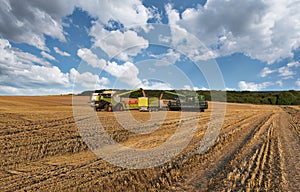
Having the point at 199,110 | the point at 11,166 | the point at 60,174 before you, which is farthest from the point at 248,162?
the point at 199,110

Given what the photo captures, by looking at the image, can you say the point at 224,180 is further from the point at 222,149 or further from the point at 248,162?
the point at 222,149

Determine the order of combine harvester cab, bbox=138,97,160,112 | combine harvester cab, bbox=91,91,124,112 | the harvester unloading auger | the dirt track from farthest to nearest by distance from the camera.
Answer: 1. combine harvester cab, bbox=138,97,160,112
2. the harvester unloading auger
3. combine harvester cab, bbox=91,91,124,112
4. the dirt track

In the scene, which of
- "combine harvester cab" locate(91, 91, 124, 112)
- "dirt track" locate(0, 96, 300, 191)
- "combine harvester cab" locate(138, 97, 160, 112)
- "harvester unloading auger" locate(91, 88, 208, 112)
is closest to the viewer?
"dirt track" locate(0, 96, 300, 191)

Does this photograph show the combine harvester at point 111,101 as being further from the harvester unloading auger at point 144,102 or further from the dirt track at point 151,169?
the dirt track at point 151,169

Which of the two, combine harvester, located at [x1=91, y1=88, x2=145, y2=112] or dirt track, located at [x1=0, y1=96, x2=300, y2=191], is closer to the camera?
dirt track, located at [x1=0, y1=96, x2=300, y2=191]

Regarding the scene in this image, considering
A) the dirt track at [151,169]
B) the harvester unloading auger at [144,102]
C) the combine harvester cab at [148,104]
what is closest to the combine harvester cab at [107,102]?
the harvester unloading auger at [144,102]

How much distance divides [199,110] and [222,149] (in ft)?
59.2

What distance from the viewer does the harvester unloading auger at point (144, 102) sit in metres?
22.4

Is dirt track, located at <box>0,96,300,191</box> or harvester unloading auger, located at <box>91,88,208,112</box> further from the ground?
harvester unloading auger, located at <box>91,88,208,112</box>

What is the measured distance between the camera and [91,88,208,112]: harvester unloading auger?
73.4 ft

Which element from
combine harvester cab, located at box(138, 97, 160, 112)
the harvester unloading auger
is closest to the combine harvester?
the harvester unloading auger

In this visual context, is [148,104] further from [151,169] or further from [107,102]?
[151,169]

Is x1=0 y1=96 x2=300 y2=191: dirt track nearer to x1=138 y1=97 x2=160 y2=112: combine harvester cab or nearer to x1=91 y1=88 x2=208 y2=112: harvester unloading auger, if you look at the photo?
x1=91 y1=88 x2=208 y2=112: harvester unloading auger

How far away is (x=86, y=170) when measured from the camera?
223 inches
